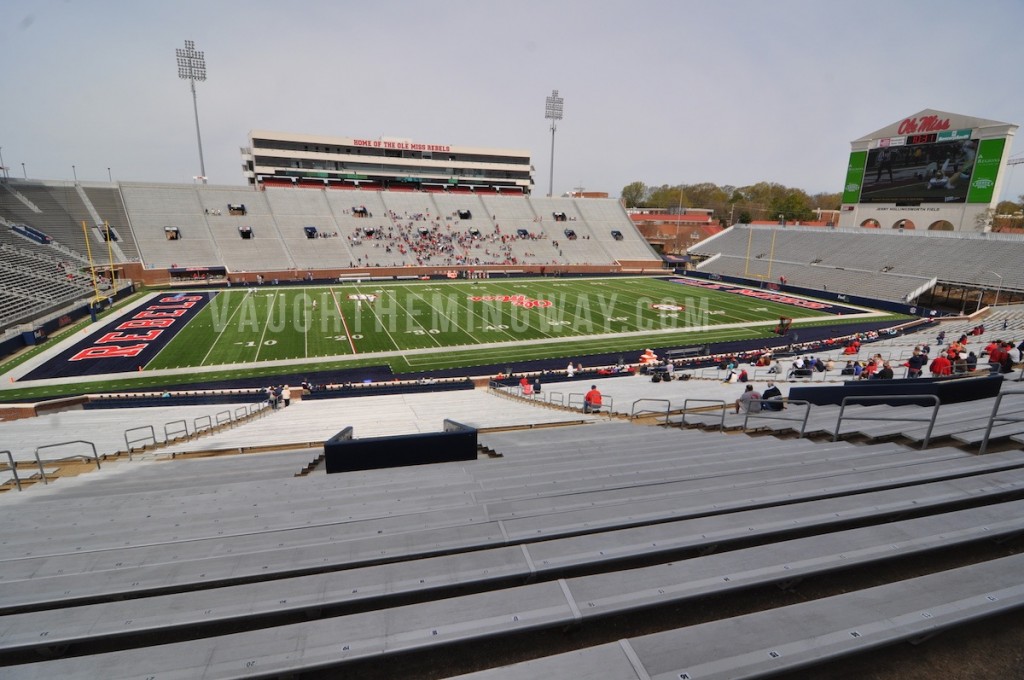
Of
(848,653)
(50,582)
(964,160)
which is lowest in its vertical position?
(50,582)

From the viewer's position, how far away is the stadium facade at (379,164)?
7539 cm

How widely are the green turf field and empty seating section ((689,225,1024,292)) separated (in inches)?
558

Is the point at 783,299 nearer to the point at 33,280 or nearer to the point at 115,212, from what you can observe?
the point at 33,280

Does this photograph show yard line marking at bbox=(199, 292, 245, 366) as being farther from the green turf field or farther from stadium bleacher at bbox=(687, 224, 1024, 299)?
stadium bleacher at bbox=(687, 224, 1024, 299)

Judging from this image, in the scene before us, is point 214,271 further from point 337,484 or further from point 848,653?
point 848,653

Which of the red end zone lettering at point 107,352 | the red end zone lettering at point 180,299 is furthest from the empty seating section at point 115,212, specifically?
the red end zone lettering at point 107,352

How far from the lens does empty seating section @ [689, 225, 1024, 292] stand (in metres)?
42.5

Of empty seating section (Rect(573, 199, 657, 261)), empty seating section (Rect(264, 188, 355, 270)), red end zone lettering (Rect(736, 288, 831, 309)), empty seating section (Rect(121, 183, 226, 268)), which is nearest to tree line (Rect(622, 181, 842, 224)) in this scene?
empty seating section (Rect(573, 199, 657, 261))

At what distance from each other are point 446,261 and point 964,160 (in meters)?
51.4

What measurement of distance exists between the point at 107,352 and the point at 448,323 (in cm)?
1902

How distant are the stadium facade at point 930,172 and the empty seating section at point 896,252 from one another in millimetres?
2303

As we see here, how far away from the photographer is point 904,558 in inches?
130

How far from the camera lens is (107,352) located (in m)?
26.8

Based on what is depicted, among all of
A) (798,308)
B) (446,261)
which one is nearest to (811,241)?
(798,308)
